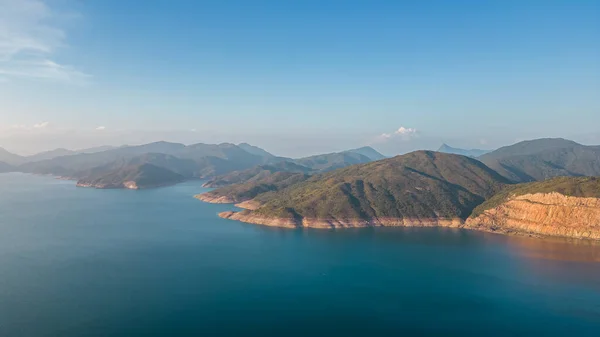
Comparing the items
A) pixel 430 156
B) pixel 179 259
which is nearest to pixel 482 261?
pixel 179 259

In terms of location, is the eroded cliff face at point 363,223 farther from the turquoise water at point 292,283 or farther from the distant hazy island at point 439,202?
the turquoise water at point 292,283

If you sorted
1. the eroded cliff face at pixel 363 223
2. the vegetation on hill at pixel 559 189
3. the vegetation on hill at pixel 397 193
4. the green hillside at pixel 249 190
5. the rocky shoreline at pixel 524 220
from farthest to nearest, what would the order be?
the green hillside at pixel 249 190
the vegetation on hill at pixel 397 193
the eroded cliff face at pixel 363 223
the vegetation on hill at pixel 559 189
the rocky shoreline at pixel 524 220

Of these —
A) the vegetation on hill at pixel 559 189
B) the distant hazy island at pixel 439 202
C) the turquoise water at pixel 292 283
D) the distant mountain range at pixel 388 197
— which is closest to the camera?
the turquoise water at pixel 292 283

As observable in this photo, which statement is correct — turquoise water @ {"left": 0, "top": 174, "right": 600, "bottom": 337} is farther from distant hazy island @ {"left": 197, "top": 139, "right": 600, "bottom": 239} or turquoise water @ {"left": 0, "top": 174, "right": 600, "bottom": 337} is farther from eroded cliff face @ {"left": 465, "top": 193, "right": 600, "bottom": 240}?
distant hazy island @ {"left": 197, "top": 139, "right": 600, "bottom": 239}

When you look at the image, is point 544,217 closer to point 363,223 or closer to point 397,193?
point 397,193

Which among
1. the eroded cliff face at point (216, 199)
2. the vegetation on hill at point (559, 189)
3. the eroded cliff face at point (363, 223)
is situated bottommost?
the eroded cliff face at point (363, 223)

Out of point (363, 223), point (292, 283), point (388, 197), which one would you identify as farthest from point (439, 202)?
point (292, 283)

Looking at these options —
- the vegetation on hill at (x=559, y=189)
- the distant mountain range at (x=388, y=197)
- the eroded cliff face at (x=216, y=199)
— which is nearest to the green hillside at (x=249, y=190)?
the eroded cliff face at (x=216, y=199)
